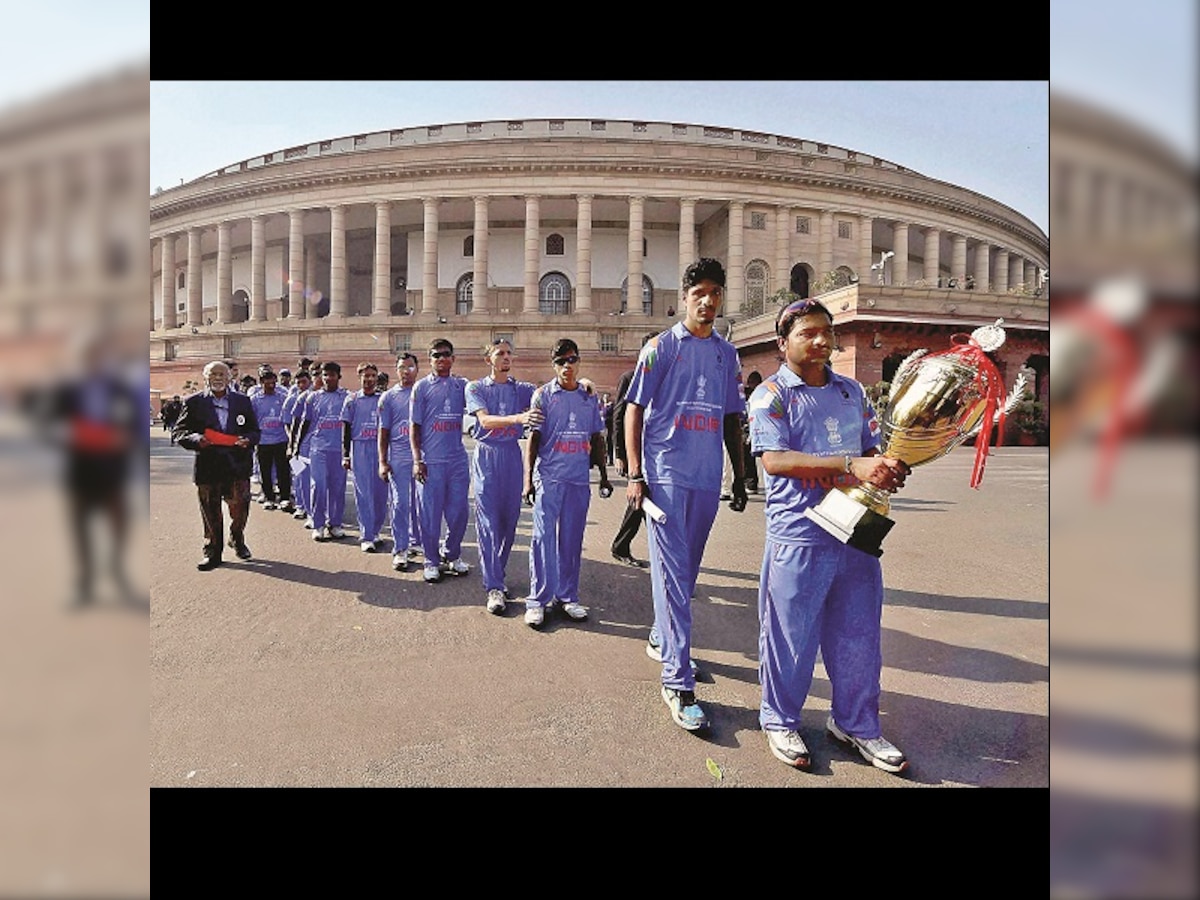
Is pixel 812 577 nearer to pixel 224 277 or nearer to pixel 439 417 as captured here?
pixel 439 417

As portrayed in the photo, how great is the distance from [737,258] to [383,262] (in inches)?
913

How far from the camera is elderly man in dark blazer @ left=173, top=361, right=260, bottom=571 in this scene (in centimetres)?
563

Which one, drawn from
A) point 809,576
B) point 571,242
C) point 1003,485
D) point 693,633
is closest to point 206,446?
point 693,633

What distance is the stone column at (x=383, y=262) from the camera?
1260 inches

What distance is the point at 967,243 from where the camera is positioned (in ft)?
70.7

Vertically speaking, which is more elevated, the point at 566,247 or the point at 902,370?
the point at 566,247

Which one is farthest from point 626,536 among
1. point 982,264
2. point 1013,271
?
point 982,264

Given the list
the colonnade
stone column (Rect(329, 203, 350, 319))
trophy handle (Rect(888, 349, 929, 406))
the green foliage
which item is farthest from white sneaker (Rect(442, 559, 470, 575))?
stone column (Rect(329, 203, 350, 319))

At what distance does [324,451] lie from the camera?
24.2 ft

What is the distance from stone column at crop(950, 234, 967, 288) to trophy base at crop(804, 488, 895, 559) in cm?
2352

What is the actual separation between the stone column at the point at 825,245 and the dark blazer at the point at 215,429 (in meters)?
Answer: 17.0

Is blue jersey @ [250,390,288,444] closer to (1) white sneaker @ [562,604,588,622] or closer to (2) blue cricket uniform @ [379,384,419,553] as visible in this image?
(2) blue cricket uniform @ [379,384,419,553]

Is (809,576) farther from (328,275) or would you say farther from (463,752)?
(328,275)

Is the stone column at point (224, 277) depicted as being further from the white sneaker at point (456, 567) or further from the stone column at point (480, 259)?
the white sneaker at point (456, 567)
